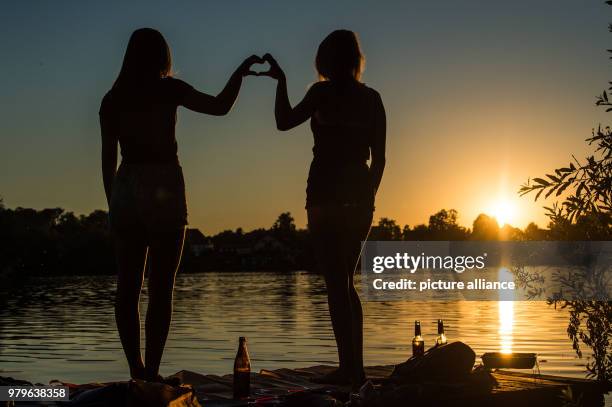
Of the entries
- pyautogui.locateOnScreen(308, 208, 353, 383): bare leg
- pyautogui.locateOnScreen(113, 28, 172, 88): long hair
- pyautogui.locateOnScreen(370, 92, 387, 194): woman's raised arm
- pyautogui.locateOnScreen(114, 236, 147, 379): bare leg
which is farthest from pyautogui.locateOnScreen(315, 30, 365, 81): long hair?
pyautogui.locateOnScreen(114, 236, 147, 379): bare leg

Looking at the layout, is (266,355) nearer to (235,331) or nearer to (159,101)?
(235,331)

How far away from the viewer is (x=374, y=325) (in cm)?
3519

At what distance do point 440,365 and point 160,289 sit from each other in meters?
2.43

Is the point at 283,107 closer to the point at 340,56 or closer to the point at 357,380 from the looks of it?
the point at 340,56

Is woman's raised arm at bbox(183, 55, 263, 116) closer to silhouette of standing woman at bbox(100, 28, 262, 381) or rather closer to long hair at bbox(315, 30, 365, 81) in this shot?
silhouette of standing woman at bbox(100, 28, 262, 381)

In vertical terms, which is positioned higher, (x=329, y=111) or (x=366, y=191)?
(x=329, y=111)

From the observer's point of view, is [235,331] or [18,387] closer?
[18,387]

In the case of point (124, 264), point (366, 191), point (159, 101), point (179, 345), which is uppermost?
point (159, 101)

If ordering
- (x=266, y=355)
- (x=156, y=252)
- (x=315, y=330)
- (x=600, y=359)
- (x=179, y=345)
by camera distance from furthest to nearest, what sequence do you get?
(x=315, y=330)
(x=179, y=345)
(x=266, y=355)
(x=600, y=359)
(x=156, y=252)

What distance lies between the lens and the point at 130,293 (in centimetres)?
667

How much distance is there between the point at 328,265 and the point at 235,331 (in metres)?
25.6

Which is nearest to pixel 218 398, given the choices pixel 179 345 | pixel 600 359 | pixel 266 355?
pixel 600 359

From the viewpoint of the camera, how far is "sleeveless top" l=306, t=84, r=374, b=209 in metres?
6.96

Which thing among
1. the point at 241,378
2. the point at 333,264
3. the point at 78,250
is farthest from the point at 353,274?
the point at 78,250
